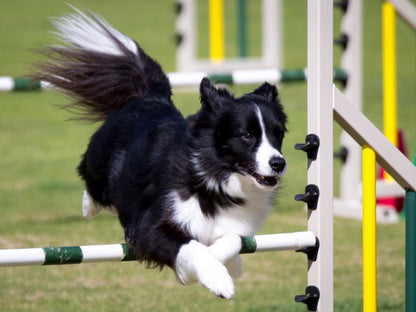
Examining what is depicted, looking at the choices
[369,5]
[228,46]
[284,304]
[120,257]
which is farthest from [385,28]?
[369,5]

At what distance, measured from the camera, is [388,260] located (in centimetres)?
586

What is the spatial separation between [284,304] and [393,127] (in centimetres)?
238

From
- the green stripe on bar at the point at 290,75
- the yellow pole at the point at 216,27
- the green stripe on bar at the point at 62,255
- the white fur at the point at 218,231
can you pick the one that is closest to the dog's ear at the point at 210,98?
the white fur at the point at 218,231

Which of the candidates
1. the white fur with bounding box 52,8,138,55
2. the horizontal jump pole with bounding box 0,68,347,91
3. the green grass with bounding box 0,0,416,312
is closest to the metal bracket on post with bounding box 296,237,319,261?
the green grass with bounding box 0,0,416,312

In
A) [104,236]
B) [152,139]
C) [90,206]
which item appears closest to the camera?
[152,139]

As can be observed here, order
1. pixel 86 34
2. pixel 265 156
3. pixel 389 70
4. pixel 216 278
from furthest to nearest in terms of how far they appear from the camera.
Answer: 1. pixel 389 70
2. pixel 86 34
3. pixel 265 156
4. pixel 216 278

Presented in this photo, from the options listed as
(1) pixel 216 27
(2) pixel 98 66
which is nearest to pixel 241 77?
(2) pixel 98 66

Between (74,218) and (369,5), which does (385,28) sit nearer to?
(74,218)

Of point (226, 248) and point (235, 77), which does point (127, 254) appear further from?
point (235, 77)

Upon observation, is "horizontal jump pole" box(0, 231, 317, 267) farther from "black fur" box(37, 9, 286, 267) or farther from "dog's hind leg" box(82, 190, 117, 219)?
"dog's hind leg" box(82, 190, 117, 219)

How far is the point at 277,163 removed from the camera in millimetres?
3219

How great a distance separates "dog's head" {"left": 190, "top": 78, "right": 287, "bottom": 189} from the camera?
3295mm

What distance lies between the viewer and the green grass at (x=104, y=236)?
15.4ft

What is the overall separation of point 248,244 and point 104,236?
292cm
